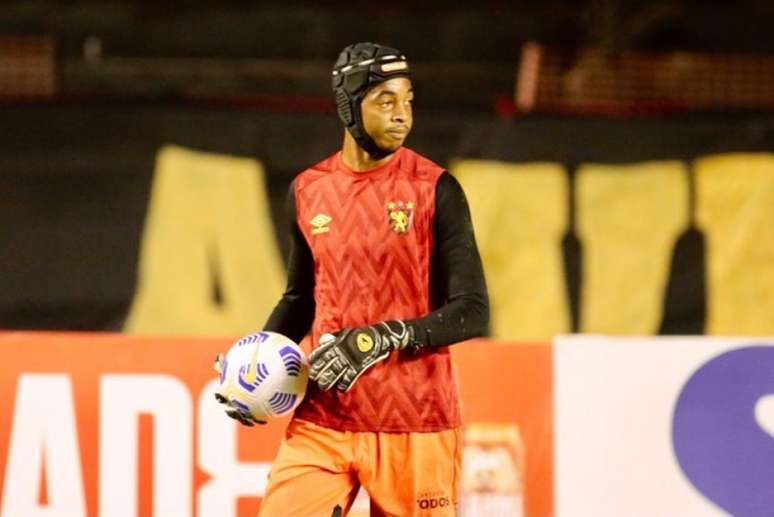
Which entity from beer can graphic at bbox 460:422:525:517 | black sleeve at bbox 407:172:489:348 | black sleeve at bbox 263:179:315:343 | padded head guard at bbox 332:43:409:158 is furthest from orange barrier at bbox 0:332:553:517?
padded head guard at bbox 332:43:409:158

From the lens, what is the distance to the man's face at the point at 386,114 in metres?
4.27

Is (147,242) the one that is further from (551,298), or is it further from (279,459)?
(279,459)

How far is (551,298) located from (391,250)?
4.38m

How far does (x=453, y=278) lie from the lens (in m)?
4.27

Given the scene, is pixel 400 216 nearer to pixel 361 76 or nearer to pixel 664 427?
pixel 361 76

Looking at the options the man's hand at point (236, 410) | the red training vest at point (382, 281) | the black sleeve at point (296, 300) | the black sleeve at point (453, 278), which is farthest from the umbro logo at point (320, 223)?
the man's hand at point (236, 410)

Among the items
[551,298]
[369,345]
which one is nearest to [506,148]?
[551,298]

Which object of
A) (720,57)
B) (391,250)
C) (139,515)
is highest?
(720,57)

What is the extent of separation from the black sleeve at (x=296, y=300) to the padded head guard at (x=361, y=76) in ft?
1.05

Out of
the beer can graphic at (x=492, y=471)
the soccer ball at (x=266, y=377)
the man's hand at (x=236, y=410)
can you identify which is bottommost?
the beer can graphic at (x=492, y=471)

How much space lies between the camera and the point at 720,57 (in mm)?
10773

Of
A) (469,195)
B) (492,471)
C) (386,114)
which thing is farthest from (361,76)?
(469,195)

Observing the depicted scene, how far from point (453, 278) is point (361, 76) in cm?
60

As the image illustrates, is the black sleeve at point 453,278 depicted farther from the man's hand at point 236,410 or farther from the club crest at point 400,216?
the man's hand at point 236,410
